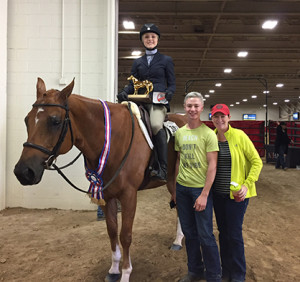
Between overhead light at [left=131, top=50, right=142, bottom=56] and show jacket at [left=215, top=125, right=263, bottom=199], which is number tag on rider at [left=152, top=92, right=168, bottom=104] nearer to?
show jacket at [left=215, top=125, right=263, bottom=199]

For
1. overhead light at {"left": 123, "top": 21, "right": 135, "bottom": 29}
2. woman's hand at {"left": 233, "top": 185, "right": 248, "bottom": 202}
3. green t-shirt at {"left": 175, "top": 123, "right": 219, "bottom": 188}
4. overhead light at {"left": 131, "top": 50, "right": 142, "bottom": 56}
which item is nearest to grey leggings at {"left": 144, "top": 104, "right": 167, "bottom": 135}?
green t-shirt at {"left": 175, "top": 123, "right": 219, "bottom": 188}

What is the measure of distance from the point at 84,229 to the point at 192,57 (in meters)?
9.69

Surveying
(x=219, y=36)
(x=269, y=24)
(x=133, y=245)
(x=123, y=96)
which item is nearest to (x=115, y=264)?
(x=133, y=245)

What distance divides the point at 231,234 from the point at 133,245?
1.50m

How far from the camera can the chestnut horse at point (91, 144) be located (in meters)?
1.76

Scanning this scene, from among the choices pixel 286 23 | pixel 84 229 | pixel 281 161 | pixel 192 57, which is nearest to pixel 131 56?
pixel 192 57

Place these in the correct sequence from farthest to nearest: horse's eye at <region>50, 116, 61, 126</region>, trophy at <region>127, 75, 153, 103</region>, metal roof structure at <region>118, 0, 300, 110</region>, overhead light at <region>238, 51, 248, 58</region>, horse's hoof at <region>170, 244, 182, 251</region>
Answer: overhead light at <region>238, 51, 248, 58</region> → metal roof structure at <region>118, 0, 300, 110</region> → horse's hoof at <region>170, 244, 182, 251</region> → trophy at <region>127, 75, 153, 103</region> → horse's eye at <region>50, 116, 61, 126</region>

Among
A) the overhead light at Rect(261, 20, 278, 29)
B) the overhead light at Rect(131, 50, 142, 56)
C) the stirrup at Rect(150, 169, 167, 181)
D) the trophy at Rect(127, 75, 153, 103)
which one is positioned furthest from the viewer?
the overhead light at Rect(131, 50, 142, 56)

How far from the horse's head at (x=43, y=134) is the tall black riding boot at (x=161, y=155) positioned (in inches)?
37.1

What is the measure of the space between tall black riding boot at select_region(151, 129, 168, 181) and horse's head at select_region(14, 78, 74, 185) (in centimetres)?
94

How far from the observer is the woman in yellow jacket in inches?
78.6

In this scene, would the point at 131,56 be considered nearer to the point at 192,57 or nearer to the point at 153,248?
the point at 192,57

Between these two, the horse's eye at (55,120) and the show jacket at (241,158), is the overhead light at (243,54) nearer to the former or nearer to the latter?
the show jacket at (241,158)

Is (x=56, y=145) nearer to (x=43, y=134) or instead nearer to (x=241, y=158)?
(x=43, y=134)
